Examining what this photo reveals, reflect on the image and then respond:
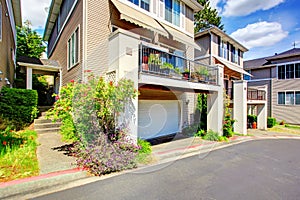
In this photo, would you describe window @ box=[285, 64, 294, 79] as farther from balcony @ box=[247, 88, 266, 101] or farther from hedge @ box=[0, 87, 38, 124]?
hedge @ box=[0, 87, 38, 124]

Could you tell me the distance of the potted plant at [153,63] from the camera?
28.0 ft

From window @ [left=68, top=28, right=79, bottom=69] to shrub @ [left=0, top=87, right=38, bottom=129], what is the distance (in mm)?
2990

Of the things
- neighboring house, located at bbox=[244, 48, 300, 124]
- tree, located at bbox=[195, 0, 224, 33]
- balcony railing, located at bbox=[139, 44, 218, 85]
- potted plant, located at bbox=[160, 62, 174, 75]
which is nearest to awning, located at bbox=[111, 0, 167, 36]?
balcony railing, located at bbox=[139, 44, 218, 85]

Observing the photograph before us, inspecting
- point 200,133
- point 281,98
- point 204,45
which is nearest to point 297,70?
point 281,98

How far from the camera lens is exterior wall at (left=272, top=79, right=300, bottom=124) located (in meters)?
23.2

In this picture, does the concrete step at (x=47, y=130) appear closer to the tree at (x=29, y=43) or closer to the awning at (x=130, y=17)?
the awning at (x=130, y=17)

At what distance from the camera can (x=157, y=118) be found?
12.5m

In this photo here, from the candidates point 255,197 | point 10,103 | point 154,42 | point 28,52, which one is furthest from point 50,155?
point 28,52

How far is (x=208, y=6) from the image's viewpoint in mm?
28250

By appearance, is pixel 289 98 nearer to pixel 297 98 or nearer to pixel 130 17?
pixel 297 98

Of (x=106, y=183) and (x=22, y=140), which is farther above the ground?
(x=22, y=140)

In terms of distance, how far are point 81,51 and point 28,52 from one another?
20.2 metres

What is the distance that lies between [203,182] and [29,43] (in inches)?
1134

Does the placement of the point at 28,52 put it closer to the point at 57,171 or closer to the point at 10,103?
the point at 10,103
